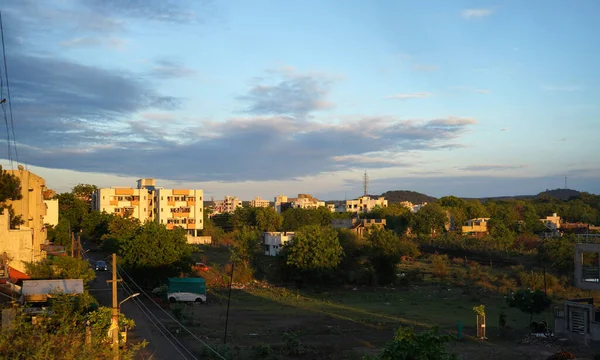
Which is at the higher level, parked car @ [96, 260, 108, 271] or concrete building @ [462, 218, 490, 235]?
concrete building @ [462, 218, 490, 235]

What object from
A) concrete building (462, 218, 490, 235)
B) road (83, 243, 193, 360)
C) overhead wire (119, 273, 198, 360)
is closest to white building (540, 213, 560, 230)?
concrete building (462, 218, 490, 235)

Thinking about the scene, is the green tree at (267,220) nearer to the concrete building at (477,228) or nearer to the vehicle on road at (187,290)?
the concrete building at (477,228)

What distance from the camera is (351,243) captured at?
5666 cm

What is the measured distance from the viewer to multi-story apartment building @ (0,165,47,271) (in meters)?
35.5

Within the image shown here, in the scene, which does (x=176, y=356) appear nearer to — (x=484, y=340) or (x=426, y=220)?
(x=484, y=340)

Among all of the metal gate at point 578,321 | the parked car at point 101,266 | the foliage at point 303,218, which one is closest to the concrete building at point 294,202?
the foliage at point 303,218

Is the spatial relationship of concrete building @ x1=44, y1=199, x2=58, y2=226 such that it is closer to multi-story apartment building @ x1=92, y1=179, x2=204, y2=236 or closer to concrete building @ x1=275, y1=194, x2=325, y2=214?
multi-story apartment building @ x1=92, y1=179, x2=204, y2=236

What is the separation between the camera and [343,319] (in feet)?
108

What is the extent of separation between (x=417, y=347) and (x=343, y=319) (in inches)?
856

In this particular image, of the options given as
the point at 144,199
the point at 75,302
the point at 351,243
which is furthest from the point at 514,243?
the point at 75,302

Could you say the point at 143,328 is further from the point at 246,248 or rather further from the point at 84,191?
the point at 84,191

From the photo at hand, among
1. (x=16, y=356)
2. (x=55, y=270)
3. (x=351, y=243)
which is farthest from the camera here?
(x=351, y=243)

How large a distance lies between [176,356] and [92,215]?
60.3 meters

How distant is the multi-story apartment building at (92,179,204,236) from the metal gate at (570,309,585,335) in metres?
64.9
